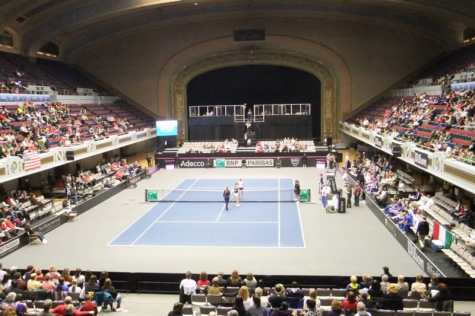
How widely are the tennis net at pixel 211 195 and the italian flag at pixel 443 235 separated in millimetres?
11203

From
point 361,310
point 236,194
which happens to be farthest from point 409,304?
point 236,194

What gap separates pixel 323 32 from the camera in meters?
49.7

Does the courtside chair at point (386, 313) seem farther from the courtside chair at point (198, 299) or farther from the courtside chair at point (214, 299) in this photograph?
the courtside chair at point (198, 299)

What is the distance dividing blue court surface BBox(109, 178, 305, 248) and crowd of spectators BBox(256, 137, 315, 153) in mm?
10266

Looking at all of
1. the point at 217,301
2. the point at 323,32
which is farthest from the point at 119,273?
the point at 323,32

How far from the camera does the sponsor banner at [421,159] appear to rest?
2269cm

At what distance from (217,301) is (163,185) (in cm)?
2259

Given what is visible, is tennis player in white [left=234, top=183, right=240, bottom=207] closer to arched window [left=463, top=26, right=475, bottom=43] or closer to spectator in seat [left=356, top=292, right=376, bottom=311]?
spectator in seat [left=356, top=292, right=376, bottom=311]

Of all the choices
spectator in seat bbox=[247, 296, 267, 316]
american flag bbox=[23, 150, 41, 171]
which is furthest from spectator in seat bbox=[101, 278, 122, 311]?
american flag bbox=[23, 150, 41, 171]

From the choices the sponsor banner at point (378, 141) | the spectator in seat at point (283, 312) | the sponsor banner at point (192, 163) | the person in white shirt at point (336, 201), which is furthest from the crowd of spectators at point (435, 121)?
the sponsor banner at point (192, 163)

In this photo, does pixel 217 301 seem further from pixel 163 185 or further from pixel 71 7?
pixel 71 7

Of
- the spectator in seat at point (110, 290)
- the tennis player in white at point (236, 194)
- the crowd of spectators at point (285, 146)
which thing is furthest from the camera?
the crowd of spectators at point (285, 146)

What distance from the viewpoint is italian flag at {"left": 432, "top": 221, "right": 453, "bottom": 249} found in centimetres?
1664

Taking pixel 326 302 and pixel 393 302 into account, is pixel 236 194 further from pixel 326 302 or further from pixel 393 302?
pixel 393 302
